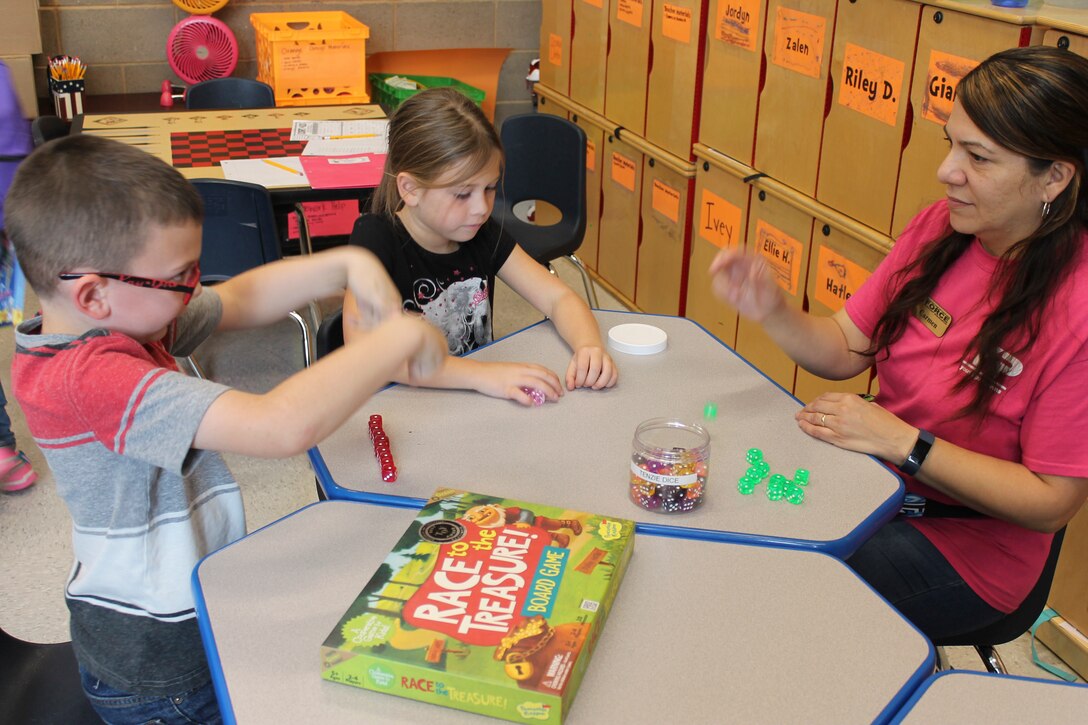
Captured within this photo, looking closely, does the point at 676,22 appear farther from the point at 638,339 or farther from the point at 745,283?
the point at 745,283

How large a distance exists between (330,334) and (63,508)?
51.6 inches

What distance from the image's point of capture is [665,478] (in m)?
1.33

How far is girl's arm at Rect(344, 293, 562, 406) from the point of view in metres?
1.66

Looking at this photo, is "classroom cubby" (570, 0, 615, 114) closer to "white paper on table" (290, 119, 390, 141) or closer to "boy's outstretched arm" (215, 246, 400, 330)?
"white paper on table" (290, 119, 390, 141)

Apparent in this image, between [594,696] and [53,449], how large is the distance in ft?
2.25

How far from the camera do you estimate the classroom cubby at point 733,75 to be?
116 inches

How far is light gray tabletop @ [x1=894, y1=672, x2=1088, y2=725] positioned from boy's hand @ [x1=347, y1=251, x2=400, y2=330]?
80 cm

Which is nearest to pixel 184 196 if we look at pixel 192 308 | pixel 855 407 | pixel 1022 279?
pixel 192 308

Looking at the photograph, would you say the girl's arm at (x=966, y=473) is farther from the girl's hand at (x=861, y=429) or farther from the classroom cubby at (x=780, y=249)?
the classroom cubby at (x=780, y=249)

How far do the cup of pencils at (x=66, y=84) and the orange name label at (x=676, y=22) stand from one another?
226cm

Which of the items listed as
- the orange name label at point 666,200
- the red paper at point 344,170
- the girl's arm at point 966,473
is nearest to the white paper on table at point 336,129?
the red paper at point 344,170

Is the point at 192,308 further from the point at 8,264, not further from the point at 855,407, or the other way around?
the point at 855,407

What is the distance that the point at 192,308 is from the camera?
1422 millimetres

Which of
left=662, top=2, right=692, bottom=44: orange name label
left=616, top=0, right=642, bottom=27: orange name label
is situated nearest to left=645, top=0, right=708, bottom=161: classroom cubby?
left=662, top=2, right=692, bottom=44: orange name label
